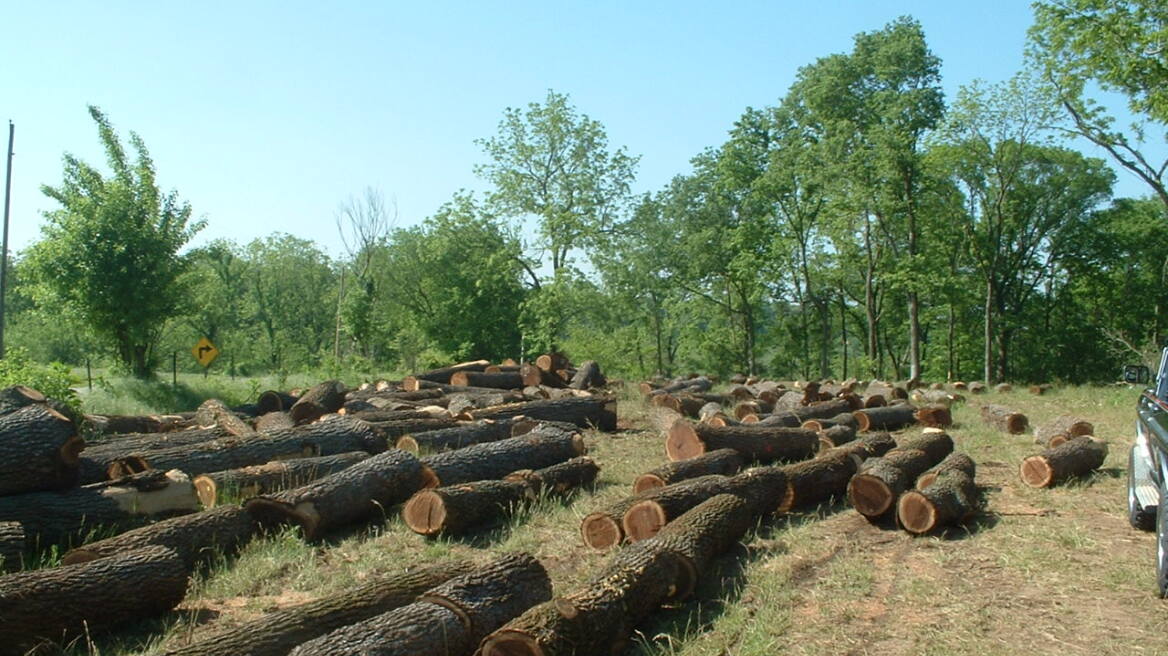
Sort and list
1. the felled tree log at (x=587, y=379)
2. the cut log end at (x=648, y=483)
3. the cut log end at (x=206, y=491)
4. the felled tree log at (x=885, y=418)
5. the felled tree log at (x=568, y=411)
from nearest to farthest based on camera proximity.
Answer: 1. the cut log end at (x=206, y=491)
2. the cut log end at (x=648, y=483)
3. the felled tree log at (x=568, y=411)
4. the felled tree log at (x=885, y=418)
5. the felled tree log at (x=587, y=379)

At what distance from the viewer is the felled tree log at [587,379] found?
2059cm

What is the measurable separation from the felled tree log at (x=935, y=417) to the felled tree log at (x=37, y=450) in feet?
44.9

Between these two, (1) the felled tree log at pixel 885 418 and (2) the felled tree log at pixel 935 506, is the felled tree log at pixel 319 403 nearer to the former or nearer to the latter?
(1) the felled tree log at pixel 885 418

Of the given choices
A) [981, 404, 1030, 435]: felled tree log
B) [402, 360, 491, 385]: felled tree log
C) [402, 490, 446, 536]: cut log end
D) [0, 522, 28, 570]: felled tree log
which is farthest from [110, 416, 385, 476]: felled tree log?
[981, 404, 1030, 435]: felled tree log

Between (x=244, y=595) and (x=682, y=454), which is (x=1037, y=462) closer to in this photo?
(x=682, y=454)

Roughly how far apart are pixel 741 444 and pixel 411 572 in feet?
21.7

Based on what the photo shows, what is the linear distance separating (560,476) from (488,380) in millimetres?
10119

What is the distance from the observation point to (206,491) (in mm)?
8734

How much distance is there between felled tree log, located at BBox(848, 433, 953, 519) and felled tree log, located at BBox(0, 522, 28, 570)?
7.00 meters

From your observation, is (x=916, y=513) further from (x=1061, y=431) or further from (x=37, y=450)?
(x=37, y=450)

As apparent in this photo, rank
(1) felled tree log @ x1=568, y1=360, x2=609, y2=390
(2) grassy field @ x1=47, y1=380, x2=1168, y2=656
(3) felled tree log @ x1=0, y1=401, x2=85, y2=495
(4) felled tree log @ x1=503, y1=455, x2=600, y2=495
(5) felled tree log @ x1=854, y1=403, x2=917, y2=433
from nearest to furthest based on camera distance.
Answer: (2) grassy field @ x1=47, y1=380, x2=1168, y2=656 → (3) felled tree log @ x1=0, y1=401, x2=85, y2=495 → (4) felled tree log @ x1=503, y1=455, x2=600, y2=495 → (5) felled tree log @ x1=854, y1=403, x2=917, y2=433 → (1) felled tree log @ x1=568, y1=360, x2=609, y2=390

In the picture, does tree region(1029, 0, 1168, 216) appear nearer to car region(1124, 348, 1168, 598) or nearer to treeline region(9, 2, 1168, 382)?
treeline region(9, 2, 1168, 382)

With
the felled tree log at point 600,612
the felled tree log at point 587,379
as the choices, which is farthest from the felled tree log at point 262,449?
the felled tree log at point 587,379

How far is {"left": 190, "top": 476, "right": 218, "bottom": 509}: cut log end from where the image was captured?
867 cm
